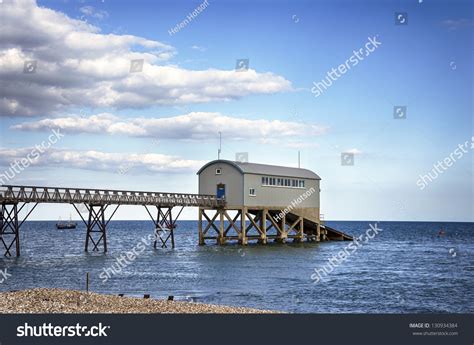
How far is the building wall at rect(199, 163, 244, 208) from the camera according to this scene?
2398 inches

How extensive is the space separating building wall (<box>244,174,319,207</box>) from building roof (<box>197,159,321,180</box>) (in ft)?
1.71

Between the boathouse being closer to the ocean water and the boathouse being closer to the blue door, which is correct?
the blue door

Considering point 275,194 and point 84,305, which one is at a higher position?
point 275,194

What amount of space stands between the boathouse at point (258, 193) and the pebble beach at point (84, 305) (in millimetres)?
36751

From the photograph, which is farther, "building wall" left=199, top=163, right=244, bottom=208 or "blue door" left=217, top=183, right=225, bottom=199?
"blue door" left=217, top=183, right=225, bottom=199

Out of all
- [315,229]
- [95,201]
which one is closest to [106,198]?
[95,201]

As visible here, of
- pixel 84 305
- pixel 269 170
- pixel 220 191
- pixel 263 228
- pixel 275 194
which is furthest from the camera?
pixel 263 228

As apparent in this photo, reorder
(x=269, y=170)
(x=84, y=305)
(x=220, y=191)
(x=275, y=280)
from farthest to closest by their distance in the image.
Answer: (x=269, y=170) → (x=220, y=191) → (x=275, y=280) → (x=84, y=305)

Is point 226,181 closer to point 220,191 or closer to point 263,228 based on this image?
point 220,191

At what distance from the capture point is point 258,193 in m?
62.4

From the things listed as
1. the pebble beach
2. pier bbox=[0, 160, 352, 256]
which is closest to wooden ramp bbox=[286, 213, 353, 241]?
pier bbox=[0, 160, 352, 256]

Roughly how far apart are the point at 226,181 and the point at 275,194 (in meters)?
6.10

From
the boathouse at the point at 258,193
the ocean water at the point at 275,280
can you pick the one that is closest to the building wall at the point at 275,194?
the boathouse at the point at 258,193
